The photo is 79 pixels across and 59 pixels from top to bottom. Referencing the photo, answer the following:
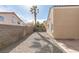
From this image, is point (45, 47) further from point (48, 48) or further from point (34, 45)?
point (34, 45)

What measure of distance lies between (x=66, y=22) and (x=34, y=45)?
3.04ft

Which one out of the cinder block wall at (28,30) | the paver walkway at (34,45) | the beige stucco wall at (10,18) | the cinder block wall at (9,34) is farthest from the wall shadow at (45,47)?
the beige stucco wall at (10,18)

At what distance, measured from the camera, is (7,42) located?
4.57m

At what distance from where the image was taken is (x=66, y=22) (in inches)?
181

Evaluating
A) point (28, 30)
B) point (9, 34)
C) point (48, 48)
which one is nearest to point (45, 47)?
point (48, 48)

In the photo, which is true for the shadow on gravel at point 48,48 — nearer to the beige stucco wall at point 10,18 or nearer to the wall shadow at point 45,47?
the wall shadow at point 45,47

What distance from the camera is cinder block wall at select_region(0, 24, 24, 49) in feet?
14.8

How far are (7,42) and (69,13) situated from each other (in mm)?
1608

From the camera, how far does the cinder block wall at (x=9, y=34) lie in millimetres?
4496

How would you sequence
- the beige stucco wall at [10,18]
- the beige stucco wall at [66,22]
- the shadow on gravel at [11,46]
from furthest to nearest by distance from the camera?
the beige stucco wall at [66,22] → the shadow on gravel at [11,46] → the beige stucco wall at [10,18]

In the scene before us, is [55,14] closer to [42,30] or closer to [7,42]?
[42,30]

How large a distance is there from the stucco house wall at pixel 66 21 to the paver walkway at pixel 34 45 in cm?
29
